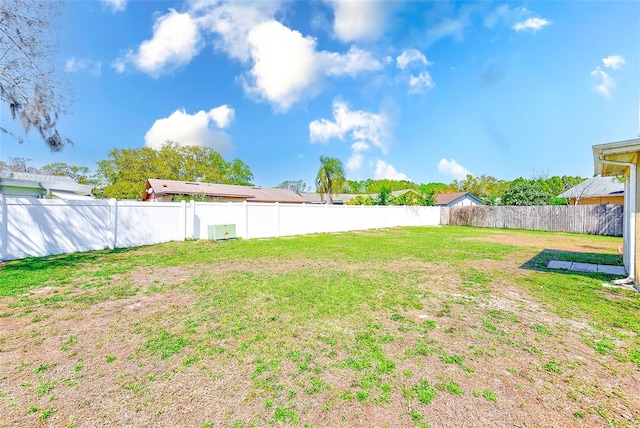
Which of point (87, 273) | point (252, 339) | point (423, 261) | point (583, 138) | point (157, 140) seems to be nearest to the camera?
point (252, 339)

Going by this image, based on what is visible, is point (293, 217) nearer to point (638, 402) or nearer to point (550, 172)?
point (638, 402)

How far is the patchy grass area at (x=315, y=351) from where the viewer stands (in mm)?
1993

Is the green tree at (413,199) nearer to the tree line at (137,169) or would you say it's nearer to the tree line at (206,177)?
the tree line at (206,177)

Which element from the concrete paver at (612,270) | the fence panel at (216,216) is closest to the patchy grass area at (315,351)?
the concrete paver at (612,270)

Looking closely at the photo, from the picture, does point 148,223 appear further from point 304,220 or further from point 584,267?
point 584,267

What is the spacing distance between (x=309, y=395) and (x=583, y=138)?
20743 mm

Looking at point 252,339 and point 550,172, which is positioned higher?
point 550,172

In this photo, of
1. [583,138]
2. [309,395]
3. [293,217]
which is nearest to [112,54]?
[293,217]

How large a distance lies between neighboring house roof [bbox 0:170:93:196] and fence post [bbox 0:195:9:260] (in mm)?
5390

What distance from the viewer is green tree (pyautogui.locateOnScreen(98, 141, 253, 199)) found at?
32.2m

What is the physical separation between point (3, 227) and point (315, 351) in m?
8.75

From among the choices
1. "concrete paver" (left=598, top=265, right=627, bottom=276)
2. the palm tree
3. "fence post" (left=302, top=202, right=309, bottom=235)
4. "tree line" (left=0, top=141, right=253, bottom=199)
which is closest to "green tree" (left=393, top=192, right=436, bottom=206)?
the palm tree

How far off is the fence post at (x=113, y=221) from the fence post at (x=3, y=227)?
7.44ft

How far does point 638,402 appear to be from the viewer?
2080mm
